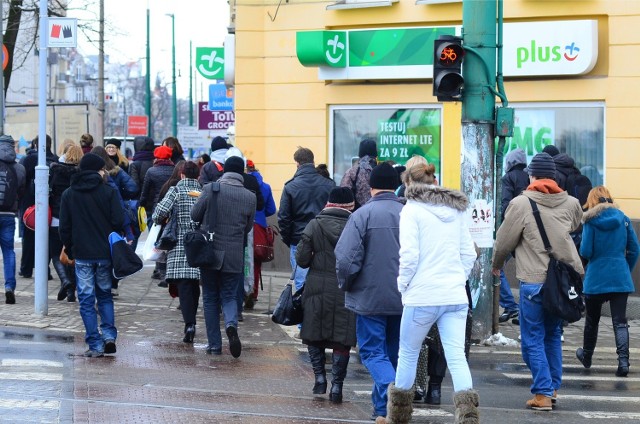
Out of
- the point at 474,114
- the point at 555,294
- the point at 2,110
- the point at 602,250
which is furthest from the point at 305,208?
the point at 2,110

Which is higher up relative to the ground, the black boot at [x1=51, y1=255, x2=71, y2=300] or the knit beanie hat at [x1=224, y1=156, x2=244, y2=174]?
the knit beanie hat at [x1=224, y1=156, x2=244, y2=174]

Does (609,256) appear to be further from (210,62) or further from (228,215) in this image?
(210,62)

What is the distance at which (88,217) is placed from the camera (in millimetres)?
10820

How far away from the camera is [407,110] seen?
17.9 m

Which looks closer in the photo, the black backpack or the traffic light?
the traffic light

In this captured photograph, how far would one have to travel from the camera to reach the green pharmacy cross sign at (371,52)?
1727cm

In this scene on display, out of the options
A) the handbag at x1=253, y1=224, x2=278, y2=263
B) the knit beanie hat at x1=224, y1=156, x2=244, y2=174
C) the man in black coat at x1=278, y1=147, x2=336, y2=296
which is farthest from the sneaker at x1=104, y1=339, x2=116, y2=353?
the handbag at x1=253, y1=224, x2=278, y2=263

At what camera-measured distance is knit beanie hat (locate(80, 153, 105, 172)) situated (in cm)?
1086

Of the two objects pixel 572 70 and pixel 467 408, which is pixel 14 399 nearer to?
pixel 467 408

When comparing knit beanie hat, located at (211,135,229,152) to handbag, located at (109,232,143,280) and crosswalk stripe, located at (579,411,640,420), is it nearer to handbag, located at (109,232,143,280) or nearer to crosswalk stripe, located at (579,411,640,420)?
handbag, located at (109,232,143,280)

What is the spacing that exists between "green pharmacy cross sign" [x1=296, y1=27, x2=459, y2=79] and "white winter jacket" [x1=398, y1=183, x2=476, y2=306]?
386 inches

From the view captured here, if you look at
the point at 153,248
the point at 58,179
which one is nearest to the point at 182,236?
the point at 153,248

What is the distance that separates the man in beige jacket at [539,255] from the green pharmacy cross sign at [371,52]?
27.1 feet

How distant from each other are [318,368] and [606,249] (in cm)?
315
